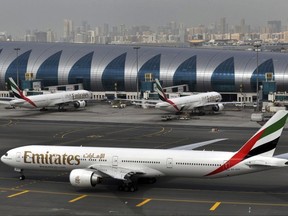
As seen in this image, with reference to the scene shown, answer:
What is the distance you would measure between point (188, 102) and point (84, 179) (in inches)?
2902

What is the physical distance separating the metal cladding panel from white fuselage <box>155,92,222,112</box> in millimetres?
19309

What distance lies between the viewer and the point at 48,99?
136 metres

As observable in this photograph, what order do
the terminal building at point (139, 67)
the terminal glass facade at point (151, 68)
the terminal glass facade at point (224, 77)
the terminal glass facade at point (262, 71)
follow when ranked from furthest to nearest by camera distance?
the terminal glass facade at point (151, 68)
the terminal glass facade at point (224, 77)
the terminal building at point (139, 67)
the terminal glass facade at point (262, 71)

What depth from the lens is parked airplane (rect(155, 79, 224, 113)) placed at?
12306cm

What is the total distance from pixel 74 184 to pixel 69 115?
245 feet

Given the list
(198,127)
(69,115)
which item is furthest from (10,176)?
(69,115)

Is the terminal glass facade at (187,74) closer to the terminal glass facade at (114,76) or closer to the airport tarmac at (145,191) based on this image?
the terminal glass facade at (114,76)

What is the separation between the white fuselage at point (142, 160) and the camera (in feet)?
181

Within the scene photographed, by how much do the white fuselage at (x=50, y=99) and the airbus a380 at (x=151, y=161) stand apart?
6754cm

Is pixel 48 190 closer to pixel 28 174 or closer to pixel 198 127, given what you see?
pixel 28 174

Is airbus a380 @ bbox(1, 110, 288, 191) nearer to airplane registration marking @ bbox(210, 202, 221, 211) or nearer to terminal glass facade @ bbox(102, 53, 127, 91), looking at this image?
airplane registration marking @ bbox(210, 202, 221, 211)

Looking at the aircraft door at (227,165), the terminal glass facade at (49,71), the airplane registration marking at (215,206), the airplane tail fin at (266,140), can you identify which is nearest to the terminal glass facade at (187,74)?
the terminal glass facade at (49,71)

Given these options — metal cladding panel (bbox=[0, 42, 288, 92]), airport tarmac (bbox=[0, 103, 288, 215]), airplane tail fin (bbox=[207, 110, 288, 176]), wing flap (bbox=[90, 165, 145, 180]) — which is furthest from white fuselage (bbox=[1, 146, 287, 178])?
metal cladding panel (bbox=[0, 42, 288, 92])

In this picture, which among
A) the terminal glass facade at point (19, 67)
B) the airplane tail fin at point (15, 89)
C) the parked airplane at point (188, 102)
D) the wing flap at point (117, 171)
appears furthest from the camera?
the terminal glass facade at point (19, 67)
